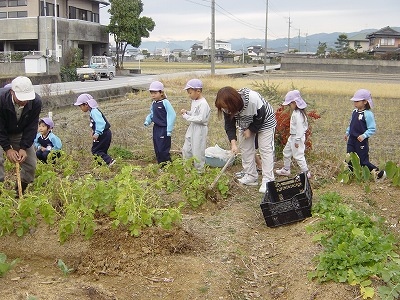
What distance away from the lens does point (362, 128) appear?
6668 millimetres

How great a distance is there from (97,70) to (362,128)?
26.3 meters

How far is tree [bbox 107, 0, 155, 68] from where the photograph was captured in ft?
133

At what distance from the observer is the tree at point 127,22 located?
40406 millimetres

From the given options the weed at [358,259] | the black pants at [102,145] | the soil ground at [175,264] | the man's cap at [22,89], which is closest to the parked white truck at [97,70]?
the black pants at [102,145]

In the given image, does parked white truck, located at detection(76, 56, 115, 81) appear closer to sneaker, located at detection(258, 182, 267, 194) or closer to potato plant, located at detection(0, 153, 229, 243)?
sneaker, located at detection(258, 182, 267, 194)

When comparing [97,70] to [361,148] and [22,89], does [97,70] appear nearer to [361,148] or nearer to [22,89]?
[361,148]

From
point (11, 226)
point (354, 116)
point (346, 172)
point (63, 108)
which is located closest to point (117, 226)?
point (11, 226)

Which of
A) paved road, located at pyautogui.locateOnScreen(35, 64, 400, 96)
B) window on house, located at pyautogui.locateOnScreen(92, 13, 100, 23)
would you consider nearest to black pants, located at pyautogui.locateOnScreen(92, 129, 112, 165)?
paved road, located at pyautogui.locateOnScreen(35, 64, 400, 96)

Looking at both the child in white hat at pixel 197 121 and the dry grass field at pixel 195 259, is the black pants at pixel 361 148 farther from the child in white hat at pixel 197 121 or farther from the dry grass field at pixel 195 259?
the child in white hat at pixel 197 121

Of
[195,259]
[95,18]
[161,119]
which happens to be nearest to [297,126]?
[161,119]

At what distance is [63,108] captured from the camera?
15359mm

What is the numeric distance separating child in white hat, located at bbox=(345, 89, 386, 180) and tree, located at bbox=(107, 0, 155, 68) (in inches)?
1405

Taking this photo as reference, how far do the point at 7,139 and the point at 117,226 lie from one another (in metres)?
1.83

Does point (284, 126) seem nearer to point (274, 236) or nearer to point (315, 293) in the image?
point (274, 236)
